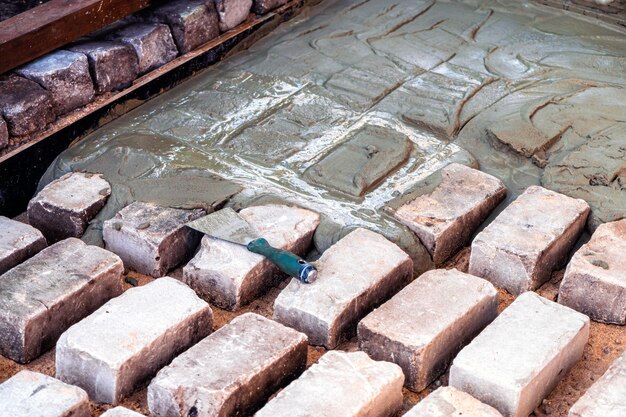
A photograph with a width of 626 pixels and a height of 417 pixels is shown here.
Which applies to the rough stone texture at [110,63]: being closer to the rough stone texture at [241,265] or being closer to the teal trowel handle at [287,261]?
the rough stone texture at [241,265]

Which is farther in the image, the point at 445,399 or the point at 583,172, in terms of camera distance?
the point at 583,172

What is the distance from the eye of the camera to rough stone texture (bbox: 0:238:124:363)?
402cm

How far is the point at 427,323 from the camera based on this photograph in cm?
392

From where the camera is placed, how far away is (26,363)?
160 inches

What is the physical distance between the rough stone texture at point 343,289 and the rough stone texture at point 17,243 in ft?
3.56

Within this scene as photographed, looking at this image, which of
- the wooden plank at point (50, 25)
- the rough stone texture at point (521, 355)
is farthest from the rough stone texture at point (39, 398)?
the wooden plank at point (50, 25)

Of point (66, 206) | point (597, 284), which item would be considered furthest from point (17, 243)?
point (597, 284)

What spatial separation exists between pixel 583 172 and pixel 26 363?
2488 mm

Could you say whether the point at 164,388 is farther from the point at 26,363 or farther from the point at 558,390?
the point at 558,390

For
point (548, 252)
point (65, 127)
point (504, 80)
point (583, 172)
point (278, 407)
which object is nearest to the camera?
point (278, 407)

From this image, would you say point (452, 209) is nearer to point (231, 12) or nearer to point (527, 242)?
point (527, 242)

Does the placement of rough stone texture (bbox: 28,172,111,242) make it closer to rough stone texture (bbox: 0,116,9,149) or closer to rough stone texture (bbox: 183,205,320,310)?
rough stone texture (bbox: 0,116,9,149)

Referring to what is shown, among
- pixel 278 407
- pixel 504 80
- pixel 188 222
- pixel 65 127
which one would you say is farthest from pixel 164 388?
pixel 504 80

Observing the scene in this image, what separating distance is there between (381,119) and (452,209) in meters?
0.81
